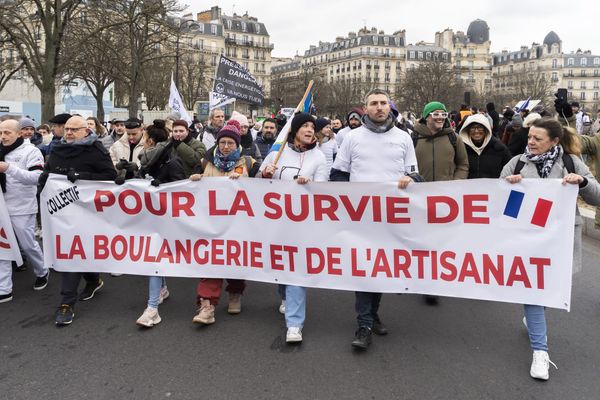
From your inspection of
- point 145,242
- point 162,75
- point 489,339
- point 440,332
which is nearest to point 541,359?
point 489,339

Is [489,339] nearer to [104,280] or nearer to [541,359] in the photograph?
[541,359]

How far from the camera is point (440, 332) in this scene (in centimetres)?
434

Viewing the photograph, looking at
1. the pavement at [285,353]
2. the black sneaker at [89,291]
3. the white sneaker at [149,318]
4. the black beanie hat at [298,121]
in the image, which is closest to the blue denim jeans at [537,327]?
the pavement at [285,353]

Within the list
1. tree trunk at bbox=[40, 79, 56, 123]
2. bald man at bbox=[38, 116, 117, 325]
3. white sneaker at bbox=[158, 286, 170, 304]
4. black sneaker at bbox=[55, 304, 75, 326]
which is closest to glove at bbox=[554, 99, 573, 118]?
white sneaker at bbox=[158, 286, 170, 304]

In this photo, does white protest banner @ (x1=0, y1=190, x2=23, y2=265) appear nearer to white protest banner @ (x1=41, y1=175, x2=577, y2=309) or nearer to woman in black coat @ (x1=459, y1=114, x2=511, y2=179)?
white protest banner @ (x1=41, y1=175, x2=577, y2=309)

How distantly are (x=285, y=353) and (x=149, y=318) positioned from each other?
4.24 feet

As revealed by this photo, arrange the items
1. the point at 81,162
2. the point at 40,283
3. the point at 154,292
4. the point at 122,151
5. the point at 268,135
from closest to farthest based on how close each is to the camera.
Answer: the point at 154,292 < the point at 81,162 < the point at 40,283 < the point at 122,151 < the point at 268,135

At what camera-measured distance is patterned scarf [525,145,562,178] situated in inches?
152

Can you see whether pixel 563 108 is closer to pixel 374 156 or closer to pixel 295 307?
pixel 374 156

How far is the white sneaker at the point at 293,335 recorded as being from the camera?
402 centimetres

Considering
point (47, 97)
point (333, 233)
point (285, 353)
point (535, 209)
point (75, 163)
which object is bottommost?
point (285, 353)

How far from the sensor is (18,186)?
17.0 ft

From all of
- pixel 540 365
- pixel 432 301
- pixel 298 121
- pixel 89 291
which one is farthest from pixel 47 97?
pixel 540 365

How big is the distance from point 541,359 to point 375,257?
138 cm
